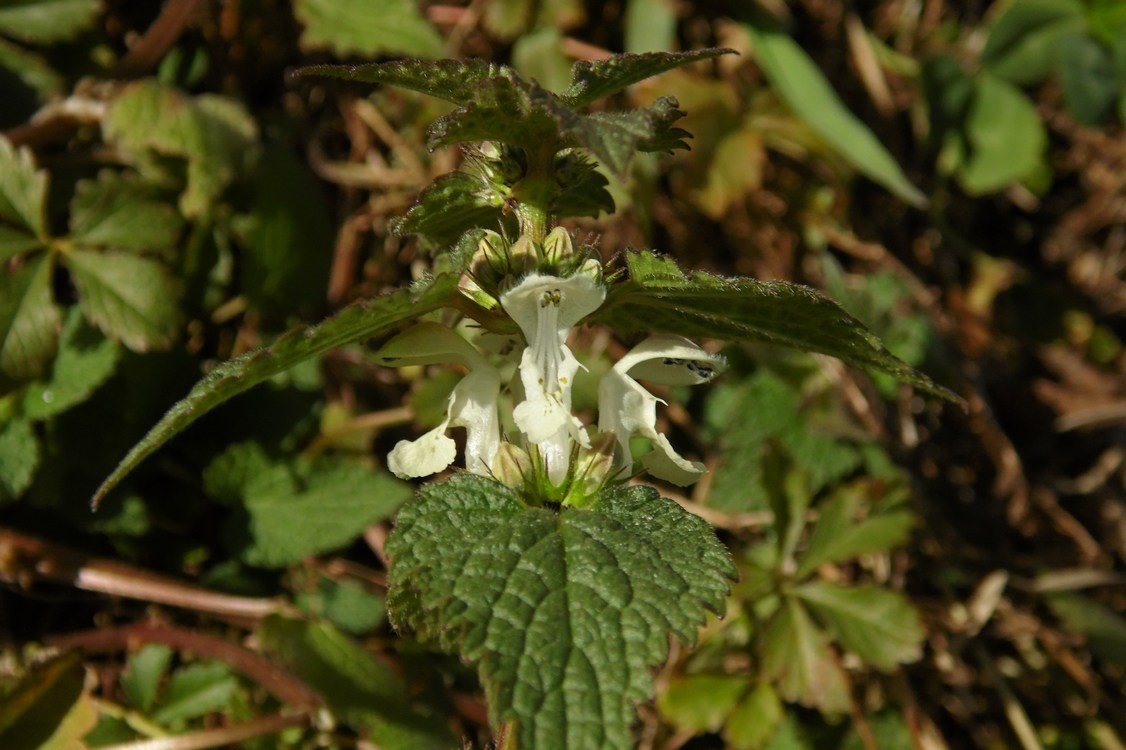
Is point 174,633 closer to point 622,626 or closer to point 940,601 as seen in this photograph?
point 622,626

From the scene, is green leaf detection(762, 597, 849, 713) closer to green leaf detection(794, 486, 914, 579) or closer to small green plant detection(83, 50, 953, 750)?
green leaf detection(794, 486, 914, 579)

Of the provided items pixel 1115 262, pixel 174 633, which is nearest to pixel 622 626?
pixel 174 633

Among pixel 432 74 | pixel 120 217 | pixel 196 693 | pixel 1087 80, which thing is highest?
pixel 432 74

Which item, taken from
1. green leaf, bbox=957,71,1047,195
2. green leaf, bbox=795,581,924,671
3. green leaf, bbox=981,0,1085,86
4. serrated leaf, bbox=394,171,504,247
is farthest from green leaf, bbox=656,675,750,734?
green leaf, bbox=981,0,1085,86

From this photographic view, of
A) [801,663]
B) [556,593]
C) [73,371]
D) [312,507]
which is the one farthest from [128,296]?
[801,663]

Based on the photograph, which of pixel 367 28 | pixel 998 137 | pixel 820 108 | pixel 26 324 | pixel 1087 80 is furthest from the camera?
pixel 998 137

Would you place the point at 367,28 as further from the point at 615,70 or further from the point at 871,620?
the point at 871,620
